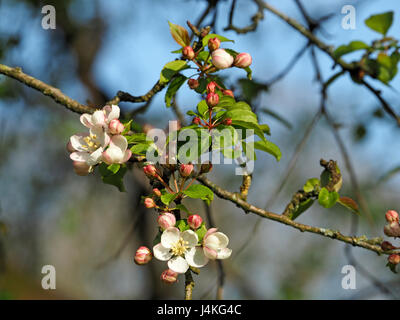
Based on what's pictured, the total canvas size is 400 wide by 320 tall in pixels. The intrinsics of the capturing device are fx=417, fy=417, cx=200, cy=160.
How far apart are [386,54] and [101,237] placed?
Result: 21.3ft

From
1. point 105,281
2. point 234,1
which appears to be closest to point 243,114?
point 234,1

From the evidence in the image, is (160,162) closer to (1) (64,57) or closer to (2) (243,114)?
(2) (243,114)

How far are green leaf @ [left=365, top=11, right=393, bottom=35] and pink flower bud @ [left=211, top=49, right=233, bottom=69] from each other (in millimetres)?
382

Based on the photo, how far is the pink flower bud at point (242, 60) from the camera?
30.0 inches

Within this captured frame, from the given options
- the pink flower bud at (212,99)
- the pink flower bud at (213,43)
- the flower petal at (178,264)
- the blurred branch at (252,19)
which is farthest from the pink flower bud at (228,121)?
the blurred branch at (252,19)

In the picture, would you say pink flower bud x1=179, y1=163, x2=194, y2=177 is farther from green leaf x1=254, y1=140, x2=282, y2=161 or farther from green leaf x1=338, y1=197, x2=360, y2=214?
green leaf x1=338, y1=197, x2=360, y2=214

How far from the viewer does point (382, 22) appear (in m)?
0.90

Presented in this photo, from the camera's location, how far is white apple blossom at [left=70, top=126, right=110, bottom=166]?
28.8 inches

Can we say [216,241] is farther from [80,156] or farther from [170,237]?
[80,156]

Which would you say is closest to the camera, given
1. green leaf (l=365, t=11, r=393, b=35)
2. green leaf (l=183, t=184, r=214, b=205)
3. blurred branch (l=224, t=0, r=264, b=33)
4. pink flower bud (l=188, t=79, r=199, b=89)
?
green leaf (l=183, t=184, r=214, b=205)

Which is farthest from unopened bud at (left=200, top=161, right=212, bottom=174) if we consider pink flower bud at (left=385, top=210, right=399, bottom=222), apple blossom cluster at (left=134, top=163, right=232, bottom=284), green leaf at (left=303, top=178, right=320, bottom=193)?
pink flower bud at (left=385, top=210, right=399, bottom=222)

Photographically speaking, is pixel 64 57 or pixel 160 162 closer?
pixel 160 162

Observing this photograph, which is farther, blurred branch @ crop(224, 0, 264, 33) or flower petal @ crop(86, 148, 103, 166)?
blurred branch @ crop(224, 0, 264, 33)

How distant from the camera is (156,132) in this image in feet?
2.63
